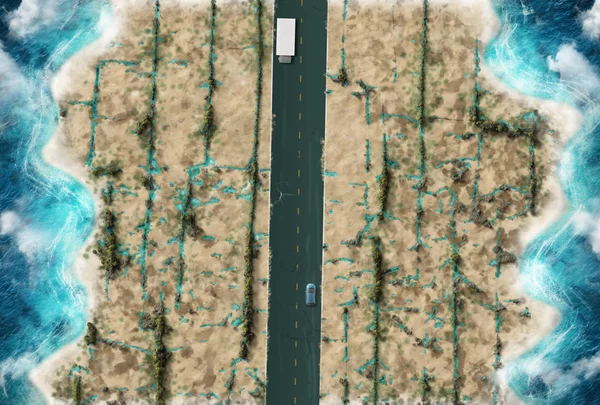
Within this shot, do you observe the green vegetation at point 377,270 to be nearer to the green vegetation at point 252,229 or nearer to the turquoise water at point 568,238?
the green vegetation at point 252,229

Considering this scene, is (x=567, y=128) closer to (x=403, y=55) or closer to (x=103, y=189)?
(x=403, y=55)

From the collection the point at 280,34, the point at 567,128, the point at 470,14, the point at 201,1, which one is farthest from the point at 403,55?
the point at 201,1

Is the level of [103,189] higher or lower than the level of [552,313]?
higher

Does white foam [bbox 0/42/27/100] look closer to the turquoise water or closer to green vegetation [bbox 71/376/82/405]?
green vegetation [bbox 71/376/82/405]

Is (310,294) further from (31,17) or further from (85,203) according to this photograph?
(31,17)

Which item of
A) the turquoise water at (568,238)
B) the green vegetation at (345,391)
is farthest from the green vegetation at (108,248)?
the turquoise water at (568,238)

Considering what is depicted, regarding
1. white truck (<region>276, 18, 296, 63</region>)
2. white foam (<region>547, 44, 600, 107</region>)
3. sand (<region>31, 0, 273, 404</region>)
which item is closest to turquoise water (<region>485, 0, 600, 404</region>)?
white foam (<region>547, 44, 600, 107</region>)

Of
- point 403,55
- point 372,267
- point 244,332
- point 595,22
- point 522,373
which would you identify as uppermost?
point 595,22
